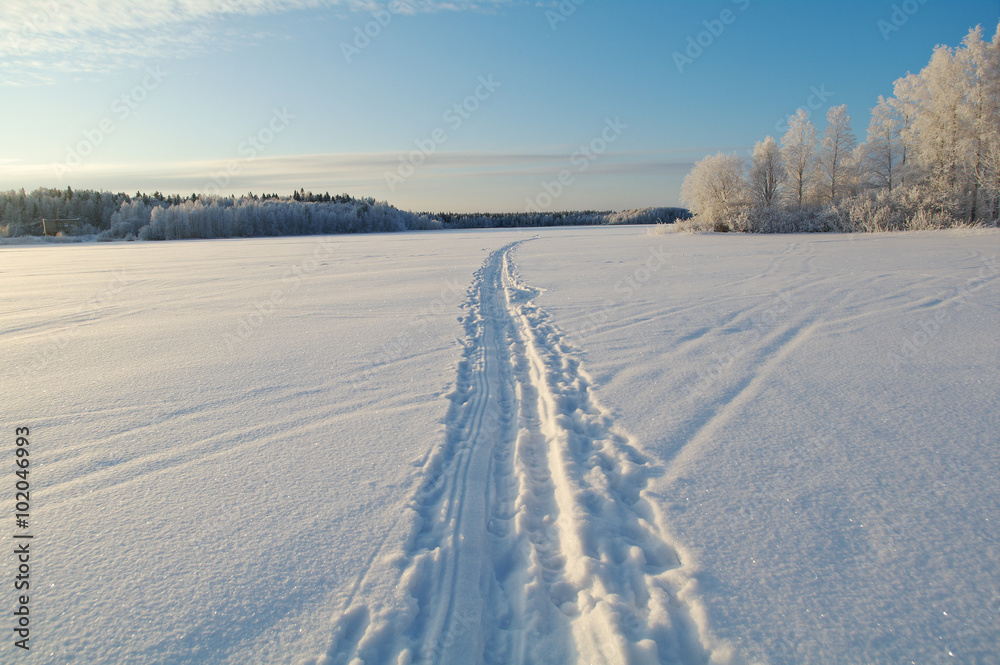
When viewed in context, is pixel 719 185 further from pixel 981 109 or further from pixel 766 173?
pixel 981 109

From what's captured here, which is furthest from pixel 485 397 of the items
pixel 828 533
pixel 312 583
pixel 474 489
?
pixel 828 533

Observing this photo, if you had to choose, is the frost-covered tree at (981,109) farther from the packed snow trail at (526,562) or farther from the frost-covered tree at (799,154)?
the packed snow trail at (526,562)

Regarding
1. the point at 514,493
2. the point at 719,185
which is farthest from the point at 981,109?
the point at 514,493

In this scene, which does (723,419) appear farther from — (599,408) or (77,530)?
(77,530)

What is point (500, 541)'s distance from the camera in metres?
2.16

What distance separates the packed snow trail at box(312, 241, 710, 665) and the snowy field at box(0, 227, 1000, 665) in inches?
0.5

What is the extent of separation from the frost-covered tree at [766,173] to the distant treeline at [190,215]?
28539 millimetres

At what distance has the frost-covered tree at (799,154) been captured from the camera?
22.6 metres

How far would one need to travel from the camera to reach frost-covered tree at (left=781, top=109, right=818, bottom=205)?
74.3 feet

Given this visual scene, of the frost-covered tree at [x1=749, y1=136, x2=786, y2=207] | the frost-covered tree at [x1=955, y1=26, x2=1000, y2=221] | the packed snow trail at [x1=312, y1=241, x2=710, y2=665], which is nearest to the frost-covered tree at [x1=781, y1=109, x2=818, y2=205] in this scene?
the frost-covered tree at [x1=749, y1=136, x2=786, y2=207]

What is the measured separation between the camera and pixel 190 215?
129 ft

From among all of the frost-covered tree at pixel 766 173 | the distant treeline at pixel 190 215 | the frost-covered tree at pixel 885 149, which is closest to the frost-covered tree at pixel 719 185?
the frost-covered tree at pixel 766 173

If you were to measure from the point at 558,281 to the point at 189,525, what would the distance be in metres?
8.43

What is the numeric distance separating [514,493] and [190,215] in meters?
46.2
